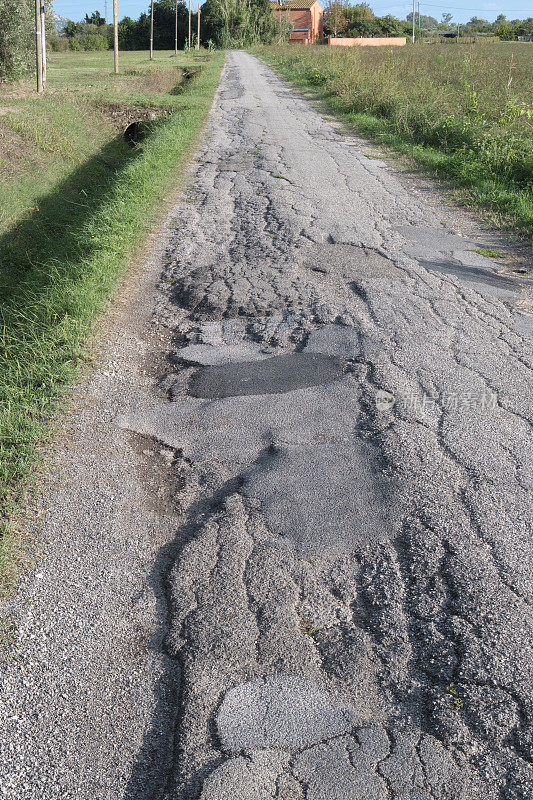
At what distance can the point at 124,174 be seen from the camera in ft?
27.6

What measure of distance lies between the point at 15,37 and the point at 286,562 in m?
17.0

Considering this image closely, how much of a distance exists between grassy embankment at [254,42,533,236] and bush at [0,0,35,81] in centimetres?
761

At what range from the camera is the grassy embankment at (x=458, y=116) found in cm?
815

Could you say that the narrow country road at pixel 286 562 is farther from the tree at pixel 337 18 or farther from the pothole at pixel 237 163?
the tree at pixel 337 18

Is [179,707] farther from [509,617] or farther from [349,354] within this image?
[349,354]

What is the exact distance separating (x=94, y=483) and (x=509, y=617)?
1.76m

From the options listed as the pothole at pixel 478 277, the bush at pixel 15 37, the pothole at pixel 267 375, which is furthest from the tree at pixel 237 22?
the pothole at pixel 267 375

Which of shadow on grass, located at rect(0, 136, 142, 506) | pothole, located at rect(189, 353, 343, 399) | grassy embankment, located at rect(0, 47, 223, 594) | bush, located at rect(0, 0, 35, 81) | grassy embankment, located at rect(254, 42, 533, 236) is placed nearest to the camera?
shadow on grass, located at rect(0, 136, 142, 506)

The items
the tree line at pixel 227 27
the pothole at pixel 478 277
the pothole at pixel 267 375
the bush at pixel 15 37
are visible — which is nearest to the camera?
the pothole at pixel 267 375

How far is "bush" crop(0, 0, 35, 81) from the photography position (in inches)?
592

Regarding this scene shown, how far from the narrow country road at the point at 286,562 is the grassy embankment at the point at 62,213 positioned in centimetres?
25

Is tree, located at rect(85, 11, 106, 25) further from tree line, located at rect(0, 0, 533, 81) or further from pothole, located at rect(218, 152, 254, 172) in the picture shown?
pothole, located at rect(218, 152, 254, 172)

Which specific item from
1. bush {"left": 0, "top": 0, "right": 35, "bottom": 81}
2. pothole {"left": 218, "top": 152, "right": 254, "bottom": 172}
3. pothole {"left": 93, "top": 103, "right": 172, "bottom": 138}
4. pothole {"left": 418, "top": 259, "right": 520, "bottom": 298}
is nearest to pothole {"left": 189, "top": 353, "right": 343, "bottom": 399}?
pothole {"left": 418, "top": 259, "right": 520, "bottom": 298}

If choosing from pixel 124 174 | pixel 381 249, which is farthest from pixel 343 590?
pixel 124 174
